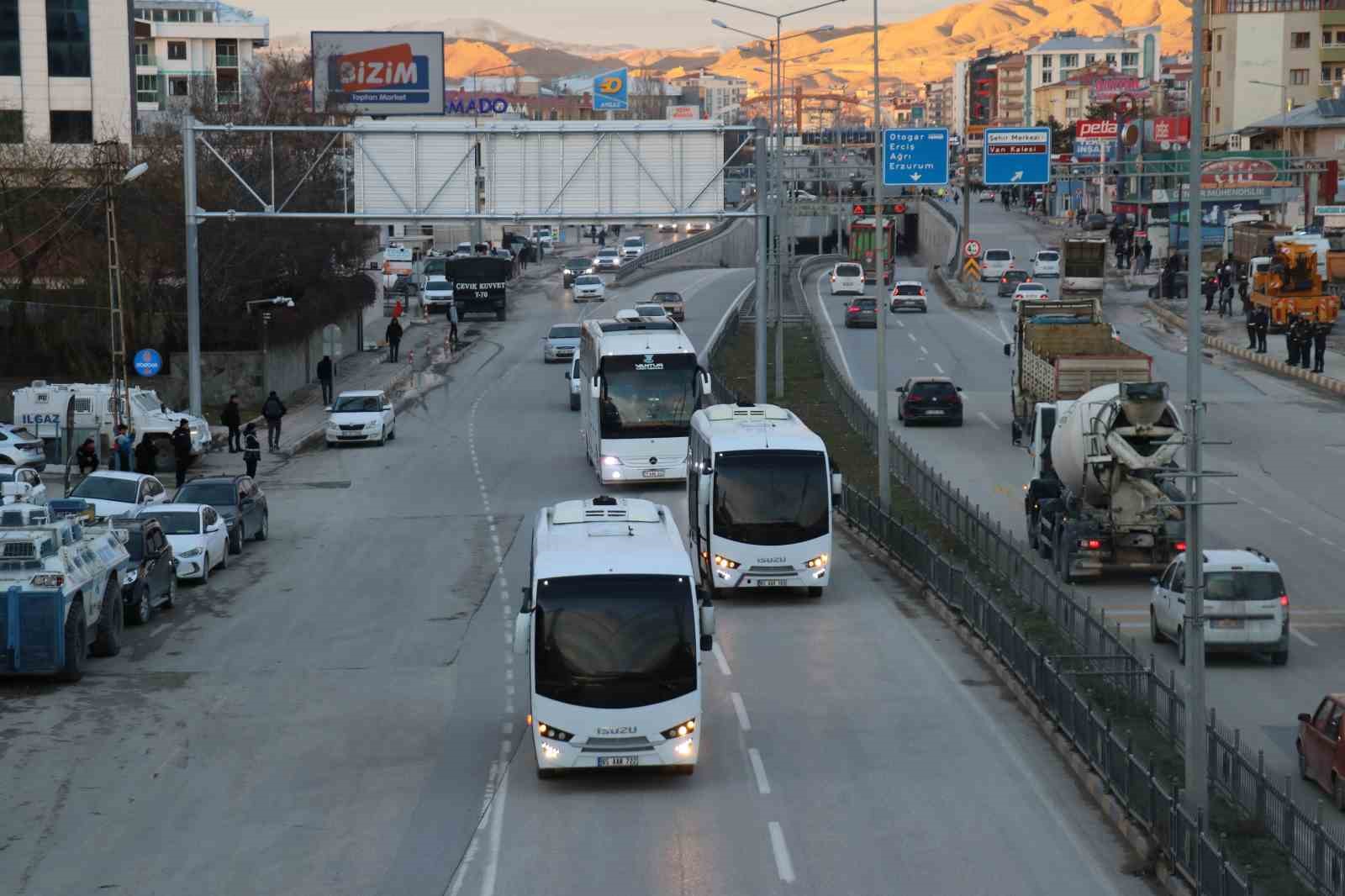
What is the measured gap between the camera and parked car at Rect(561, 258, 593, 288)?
10706 centimetres

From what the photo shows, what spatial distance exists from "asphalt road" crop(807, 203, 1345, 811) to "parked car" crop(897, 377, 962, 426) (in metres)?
0.43

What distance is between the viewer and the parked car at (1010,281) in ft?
304

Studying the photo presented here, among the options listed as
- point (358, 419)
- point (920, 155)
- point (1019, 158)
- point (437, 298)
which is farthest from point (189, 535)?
point (437, 298)

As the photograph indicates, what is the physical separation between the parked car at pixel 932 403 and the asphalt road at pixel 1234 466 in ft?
1.40

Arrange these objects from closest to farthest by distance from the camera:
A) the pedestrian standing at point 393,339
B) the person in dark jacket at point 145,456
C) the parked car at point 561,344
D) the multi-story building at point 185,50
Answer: the person in dark jacket at point 145,456 → the parked car at point 561,344 → the pedestrian standing at point 393,339 → the multi-story building at point 185,50

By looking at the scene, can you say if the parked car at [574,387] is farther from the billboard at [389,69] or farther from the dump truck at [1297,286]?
the billboard at [389,69]

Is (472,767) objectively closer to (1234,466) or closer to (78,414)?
(1234,466)

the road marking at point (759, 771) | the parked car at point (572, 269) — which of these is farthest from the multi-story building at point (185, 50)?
the road marking at point (759, 771)

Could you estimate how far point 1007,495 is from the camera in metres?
40.4

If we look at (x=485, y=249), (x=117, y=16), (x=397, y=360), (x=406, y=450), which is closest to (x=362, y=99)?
(x=485, y=249)

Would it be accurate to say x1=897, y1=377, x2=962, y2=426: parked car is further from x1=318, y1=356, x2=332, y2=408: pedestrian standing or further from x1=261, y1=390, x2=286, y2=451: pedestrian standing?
x1=318, y1=356, x2=332, y2=408: pedestrian standing

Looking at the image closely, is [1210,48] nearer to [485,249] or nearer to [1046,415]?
[485,249]

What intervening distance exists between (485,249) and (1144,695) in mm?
92385

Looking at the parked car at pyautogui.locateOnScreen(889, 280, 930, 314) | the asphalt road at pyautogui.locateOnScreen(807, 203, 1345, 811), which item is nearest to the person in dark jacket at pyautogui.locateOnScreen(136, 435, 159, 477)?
the asphalt road at pyautogui.locateOnScreen(807, 203, 1345, 811)
